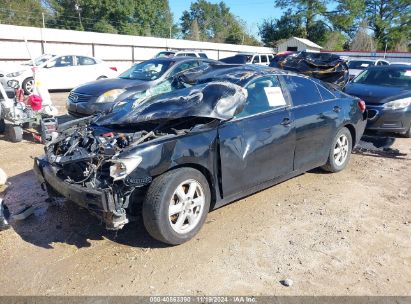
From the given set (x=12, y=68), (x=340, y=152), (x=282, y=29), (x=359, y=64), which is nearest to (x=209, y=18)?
(x=282, y=29)

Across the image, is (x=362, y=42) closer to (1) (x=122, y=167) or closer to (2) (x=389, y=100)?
(2) (x=389, y=100)

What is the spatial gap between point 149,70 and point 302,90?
17.2ft

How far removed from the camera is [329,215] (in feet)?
15.1

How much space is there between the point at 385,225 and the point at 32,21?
152 ft

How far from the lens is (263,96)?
4.68m

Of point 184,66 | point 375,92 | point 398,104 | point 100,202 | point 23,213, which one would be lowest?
point 23,213

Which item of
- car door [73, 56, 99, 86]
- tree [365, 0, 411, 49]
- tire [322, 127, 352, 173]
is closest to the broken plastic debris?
tire [322, 127, 352, 173]

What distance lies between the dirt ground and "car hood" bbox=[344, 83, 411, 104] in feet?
10.1

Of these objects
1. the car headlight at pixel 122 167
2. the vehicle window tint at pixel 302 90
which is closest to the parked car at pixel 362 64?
the vehicle window tint at pixel 302 90

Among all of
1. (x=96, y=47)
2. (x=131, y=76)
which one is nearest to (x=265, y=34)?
(x=96, y=47)

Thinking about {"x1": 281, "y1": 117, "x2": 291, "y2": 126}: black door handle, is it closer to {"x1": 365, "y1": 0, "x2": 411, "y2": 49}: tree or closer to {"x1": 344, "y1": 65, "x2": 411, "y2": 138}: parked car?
{"x1": 344, "y1": 65, "x2": 411, "y2": 138}: parked car

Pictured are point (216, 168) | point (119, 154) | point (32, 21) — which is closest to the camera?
point (119, 154)

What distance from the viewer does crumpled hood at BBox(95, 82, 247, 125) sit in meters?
4.09

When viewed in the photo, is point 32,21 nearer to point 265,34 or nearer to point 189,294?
point 265,34
